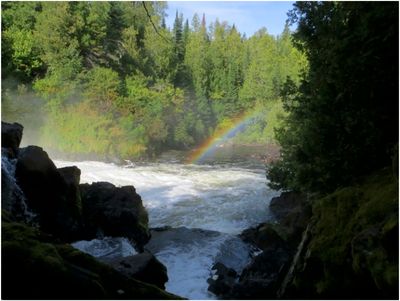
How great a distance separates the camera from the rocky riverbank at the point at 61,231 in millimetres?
4555

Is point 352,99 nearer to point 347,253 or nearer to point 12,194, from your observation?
point 347,253

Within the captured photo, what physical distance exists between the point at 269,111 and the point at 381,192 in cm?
4891

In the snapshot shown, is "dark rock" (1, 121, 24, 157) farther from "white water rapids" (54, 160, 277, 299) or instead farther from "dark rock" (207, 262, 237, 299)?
"dark rock" (207, 262, 237, 299)

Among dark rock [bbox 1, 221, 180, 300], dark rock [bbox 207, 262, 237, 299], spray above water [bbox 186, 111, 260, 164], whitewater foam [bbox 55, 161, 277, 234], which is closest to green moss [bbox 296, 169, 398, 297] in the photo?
dark rock [bbox 1, 221, 180, 300]

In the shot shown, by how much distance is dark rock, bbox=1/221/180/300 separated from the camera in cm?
446

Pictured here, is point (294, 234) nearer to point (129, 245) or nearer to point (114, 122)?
point (129, 245)

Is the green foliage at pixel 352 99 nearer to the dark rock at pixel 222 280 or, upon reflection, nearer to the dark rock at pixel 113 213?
the dark rock at pixel 222 280

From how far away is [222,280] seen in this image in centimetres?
987

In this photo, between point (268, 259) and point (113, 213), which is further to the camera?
point (113, 213)

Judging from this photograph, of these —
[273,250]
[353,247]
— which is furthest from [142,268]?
[353,247]

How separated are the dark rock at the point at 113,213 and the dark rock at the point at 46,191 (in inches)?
43.7

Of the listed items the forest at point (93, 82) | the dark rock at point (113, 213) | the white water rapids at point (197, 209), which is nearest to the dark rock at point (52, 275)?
the white water rapids at point (197, 209)

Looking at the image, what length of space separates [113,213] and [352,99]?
7.64 meters

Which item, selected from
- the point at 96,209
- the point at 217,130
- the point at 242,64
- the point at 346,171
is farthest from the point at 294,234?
the point at 242,64
